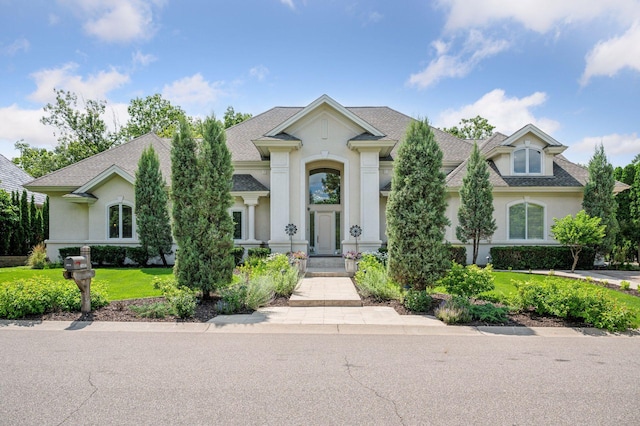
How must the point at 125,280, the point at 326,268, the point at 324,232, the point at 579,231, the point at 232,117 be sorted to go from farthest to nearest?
the point at 232,117 → the point at 324,232 → the point at 326,268 → the point at 579,231 → the point at 125,280

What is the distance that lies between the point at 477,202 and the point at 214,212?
11.4 meters

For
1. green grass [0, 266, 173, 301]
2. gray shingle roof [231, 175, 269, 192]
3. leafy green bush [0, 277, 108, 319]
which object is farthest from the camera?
gray shingle roof [231, 175, 269, 192]

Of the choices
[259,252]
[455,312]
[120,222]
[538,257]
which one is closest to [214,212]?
[455,312]

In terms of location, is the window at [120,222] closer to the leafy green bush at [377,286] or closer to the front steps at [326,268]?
the front steps at [326,268]

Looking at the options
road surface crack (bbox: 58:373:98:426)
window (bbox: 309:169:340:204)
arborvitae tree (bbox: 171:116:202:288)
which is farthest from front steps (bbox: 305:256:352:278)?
road surface crack (bbox: 58:373:98:426)

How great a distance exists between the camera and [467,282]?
29.1ft

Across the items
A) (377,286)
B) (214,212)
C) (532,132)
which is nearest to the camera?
(214,212)

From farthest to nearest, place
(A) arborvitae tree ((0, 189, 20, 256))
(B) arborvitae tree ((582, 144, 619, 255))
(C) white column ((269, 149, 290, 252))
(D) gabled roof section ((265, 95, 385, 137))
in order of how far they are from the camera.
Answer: (A) arborvitae tree ((0, 189, 20, 256)), (D) gabled roof section ((265, 95, 385, 137)), (C) white column ((269, 149, 290, 252)), (B) arborvitae tree ((582, 144, 619, 255))

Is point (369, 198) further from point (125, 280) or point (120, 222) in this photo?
point (120, 222)

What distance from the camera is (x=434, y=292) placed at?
10.8 metres

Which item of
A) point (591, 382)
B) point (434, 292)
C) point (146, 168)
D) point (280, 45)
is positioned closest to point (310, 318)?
point (434, 292)

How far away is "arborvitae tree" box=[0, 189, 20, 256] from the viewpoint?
2070 centimetres

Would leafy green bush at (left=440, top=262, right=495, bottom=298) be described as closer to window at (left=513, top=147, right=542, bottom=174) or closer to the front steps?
the front steps

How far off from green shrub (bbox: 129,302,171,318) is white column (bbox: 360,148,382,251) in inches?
384
